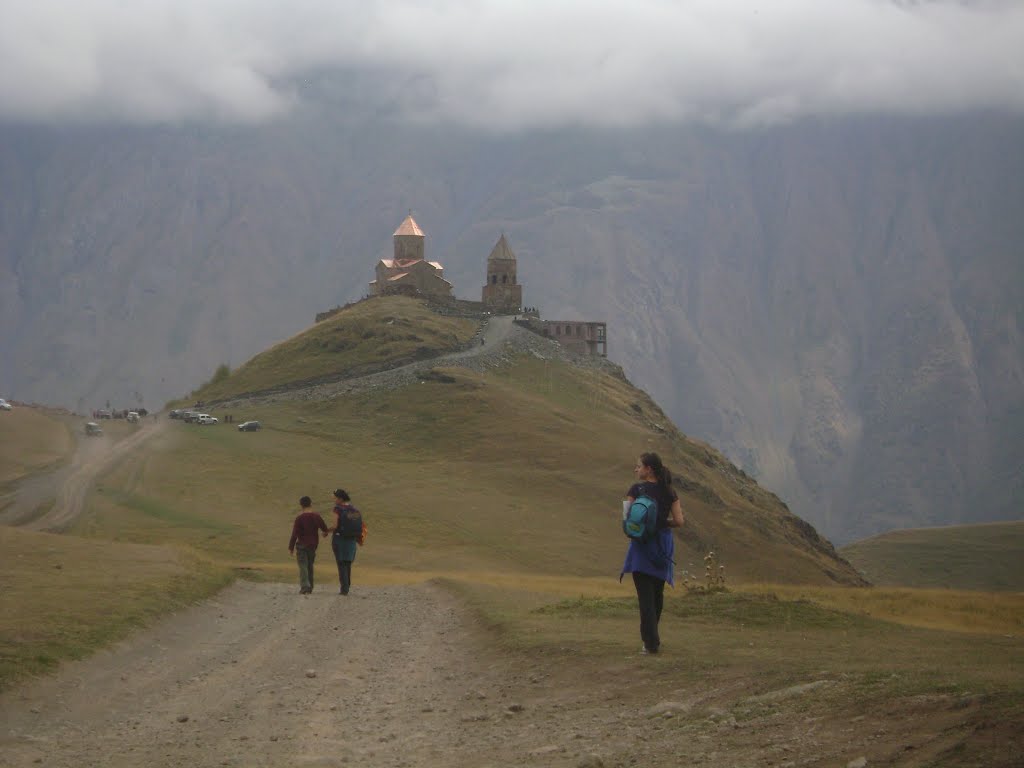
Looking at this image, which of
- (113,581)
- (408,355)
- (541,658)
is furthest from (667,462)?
(541,658)

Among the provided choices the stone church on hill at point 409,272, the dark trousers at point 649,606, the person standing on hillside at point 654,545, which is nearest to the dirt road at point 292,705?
the dark trousers at point 649,606

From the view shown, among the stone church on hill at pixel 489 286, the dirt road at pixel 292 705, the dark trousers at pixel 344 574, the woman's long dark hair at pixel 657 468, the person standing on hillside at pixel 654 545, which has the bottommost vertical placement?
the dirt road at pixel 292 705

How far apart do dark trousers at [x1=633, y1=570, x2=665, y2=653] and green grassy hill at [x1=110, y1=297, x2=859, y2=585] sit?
1313 inches

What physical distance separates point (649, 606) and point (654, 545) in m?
0.75

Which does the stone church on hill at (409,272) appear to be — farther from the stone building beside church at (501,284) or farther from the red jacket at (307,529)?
the red jacket at (307,529)

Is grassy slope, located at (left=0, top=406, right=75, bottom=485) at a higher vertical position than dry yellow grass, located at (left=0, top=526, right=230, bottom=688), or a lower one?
higher

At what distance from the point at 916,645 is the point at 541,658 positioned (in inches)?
202

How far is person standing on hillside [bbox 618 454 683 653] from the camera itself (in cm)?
1692

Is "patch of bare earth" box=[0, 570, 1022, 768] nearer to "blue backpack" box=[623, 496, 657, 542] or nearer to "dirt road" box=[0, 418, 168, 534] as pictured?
"blue backpack" box=[623, 496, 657, 542]

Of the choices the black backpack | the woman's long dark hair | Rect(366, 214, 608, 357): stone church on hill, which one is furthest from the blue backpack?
Rect(366, 214, 608, 357): stone church on hill

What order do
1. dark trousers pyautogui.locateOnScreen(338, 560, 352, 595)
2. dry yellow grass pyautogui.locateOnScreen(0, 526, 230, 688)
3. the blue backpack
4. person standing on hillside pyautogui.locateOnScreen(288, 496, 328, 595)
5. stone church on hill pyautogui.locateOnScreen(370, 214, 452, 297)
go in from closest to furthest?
1. the blue backpack
2. dry yellow grass pyautogui.locateOnScreen(0, 526, 230, 688)
3. person standing on hillside pyautogui.locateOnScreen(288, 496, 328, 595)
4. dark trousers pyautogui.locateOnScreen(338, 560, 352, 595)
5. stone church on hill pyautogui.locateOnScreen(370, 214, 452, 297)

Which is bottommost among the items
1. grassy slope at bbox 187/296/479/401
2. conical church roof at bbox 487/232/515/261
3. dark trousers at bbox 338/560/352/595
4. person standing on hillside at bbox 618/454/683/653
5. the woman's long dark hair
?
dark trousers at bbox 338/560/352/595

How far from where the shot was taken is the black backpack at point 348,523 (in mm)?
27453

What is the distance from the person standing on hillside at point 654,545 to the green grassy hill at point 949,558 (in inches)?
3221
